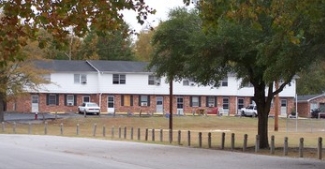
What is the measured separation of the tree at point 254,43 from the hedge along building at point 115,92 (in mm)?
42753

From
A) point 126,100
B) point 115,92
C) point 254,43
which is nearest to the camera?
point 254,43

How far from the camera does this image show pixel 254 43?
26828 millimetres

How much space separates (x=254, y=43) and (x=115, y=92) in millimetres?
51112

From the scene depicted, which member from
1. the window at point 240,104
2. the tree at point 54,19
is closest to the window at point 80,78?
the window at point 240,104

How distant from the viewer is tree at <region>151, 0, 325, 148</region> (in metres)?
13.9

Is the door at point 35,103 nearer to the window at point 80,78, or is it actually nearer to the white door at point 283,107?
the window at point 80,78

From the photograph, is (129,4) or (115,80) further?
(115,80)

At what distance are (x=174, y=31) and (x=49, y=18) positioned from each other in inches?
767

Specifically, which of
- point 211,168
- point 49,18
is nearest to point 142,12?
point 49,18

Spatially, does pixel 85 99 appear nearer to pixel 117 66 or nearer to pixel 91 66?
pixel 91 66

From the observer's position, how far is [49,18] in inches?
485

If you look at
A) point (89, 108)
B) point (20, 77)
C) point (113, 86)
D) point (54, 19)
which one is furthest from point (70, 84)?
point (54, 19)

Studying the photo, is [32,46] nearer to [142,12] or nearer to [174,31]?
[174,31]

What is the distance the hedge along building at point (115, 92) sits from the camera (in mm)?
75875
